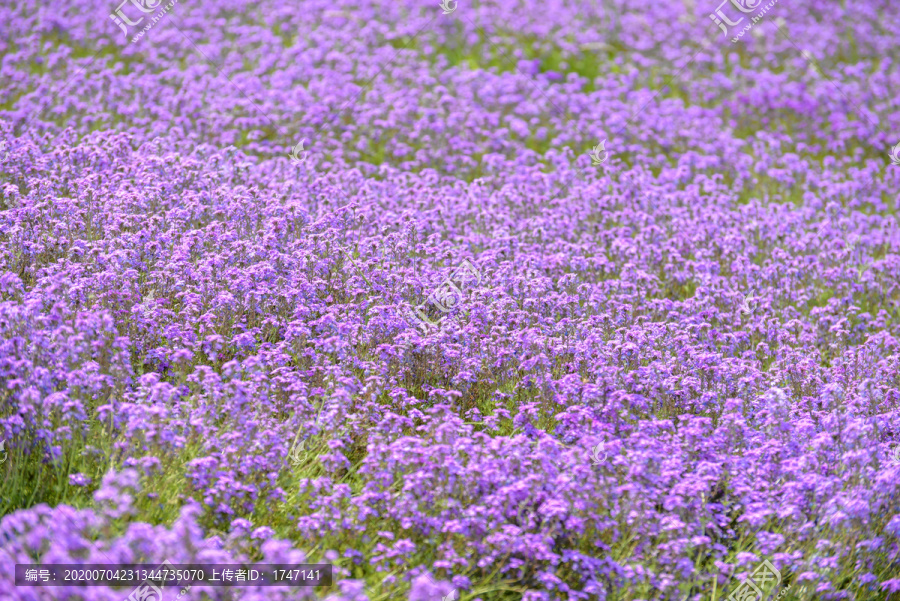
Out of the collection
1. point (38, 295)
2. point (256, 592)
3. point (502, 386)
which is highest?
point (38, 295)

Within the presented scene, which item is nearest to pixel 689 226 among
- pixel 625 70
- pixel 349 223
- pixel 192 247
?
pixel 349 223

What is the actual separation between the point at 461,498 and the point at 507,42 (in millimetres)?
11833

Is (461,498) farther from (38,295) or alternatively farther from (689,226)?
(689,226)

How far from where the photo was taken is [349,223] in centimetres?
805

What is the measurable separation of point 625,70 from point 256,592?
43.9 feet

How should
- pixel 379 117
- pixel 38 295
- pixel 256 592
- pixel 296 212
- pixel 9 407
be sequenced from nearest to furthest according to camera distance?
pixel 256 592 → pixel 9 407 → pixel 38 295 → pixel 296 212 → pixel 379 117

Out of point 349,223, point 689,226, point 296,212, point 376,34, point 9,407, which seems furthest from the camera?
point 376,34

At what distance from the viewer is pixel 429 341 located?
6.00m

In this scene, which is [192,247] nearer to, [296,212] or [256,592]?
[296,212]

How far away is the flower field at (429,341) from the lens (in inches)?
180

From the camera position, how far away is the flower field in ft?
15.0

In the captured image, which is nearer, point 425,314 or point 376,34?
point 425,314

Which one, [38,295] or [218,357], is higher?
[38,295]

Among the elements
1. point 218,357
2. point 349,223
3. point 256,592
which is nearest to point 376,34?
point 349,223
